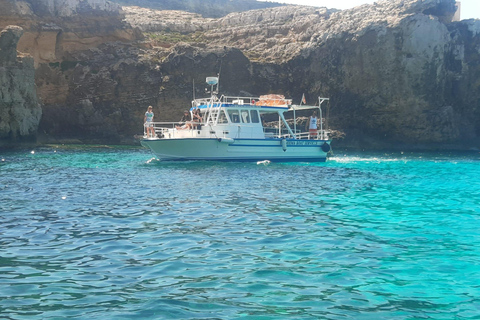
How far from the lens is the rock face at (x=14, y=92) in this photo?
1411 inches

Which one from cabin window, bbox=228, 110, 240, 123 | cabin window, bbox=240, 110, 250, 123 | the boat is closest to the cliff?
the boat

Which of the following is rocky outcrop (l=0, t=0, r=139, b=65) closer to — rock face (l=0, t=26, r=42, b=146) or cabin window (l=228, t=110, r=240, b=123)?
rock face (l=0, t=26, r=42, b=146)

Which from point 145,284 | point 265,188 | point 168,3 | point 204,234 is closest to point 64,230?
point 204,234

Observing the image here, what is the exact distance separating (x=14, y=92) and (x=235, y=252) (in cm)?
3345

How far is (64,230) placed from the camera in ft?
31.7

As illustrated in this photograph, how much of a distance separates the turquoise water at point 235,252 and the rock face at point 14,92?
22.0m

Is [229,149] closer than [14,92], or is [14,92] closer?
[229,149]

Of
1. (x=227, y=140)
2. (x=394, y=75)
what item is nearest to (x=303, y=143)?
(x=227, y=140)

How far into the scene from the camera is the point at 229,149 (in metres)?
27.0

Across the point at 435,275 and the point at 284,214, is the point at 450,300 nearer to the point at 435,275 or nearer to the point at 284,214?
the point at 435,275

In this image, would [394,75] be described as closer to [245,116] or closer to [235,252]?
[245,116]

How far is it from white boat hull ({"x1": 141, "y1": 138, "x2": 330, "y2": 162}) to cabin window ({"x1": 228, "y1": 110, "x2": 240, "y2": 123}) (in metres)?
1.26

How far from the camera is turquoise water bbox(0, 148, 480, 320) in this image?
589cm

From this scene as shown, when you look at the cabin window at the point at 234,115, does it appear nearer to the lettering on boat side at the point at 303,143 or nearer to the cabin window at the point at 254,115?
the cabin window at the point at 254,115
